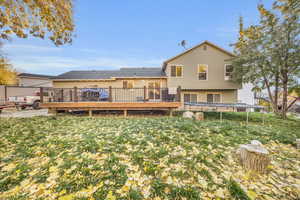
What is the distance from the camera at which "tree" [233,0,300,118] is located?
7422 mm

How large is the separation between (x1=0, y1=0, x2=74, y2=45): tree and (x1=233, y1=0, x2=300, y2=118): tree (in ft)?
37.1

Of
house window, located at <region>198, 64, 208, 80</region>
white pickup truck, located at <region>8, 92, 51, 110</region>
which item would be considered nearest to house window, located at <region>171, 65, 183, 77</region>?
house window, located at <region>198, 64, 208, 80</region>

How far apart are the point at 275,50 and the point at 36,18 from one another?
500 inches

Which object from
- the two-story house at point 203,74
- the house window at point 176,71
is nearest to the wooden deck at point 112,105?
the two-story house at point 203,74

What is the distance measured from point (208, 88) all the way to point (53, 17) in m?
12.0

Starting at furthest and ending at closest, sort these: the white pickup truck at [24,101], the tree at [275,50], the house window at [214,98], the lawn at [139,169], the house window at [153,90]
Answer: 1. the house window at [153,90]
2. the house window at [214,98]
3. the white pickup truck at [24,101]
4. the tree at [275,50]
5. the lawn at [139,169]

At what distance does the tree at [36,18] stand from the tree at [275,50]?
11.3 meters

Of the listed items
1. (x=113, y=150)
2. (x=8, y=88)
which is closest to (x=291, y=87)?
(x=113, y=150)

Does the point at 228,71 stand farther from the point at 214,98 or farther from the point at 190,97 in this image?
the point at 190,97

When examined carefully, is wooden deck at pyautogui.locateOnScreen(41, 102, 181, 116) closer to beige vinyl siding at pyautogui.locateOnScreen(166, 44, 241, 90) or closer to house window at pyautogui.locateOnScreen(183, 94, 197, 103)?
beige vinyl siding at pyautogui.locateOnScreen(166, 44, 241, 90)

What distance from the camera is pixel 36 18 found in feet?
14.9

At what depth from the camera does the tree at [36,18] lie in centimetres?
416

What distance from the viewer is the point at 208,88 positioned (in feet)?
38.6

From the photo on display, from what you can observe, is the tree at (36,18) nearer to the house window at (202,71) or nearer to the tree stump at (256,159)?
the tree stump at (256,159)
